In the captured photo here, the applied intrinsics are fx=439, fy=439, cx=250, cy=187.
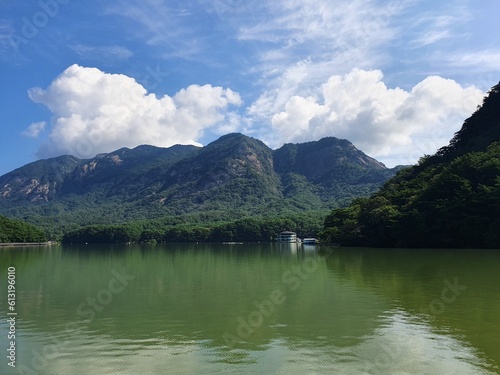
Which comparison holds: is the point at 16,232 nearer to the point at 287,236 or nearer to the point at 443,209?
the point at 287,236

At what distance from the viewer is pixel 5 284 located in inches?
1196

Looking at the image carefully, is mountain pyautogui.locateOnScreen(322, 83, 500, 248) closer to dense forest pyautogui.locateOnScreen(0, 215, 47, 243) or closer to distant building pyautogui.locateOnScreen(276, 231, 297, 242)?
distant building pyautogui.locateOnScreen(276, 231, 297, 242)

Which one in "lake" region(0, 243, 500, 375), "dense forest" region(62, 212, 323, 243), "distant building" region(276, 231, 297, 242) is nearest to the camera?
"lake" region(0, 243, 500, 375)

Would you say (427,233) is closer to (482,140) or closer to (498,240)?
(498,240)

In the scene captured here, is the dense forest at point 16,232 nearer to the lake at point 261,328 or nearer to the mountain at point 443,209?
the mountain at point 443,209

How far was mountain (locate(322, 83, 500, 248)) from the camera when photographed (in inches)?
2505

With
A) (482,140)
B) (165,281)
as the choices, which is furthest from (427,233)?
(165,281)

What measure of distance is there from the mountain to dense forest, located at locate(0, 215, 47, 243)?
10665 centimetres

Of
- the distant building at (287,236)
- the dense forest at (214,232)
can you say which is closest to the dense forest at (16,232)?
the dense forest at (214,232)

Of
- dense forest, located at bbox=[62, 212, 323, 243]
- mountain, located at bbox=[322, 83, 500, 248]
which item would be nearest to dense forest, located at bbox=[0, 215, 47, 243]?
dense forest, located at bbox=[62, 212, 323, 243]

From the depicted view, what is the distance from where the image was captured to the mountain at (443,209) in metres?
63.6

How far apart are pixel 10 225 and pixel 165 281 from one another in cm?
13672

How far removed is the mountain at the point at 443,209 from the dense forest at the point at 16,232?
107 meters

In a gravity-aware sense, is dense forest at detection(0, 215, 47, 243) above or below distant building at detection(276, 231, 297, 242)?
above
